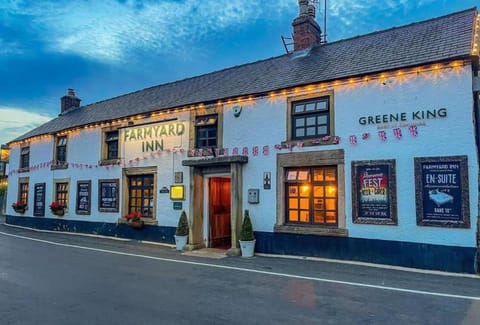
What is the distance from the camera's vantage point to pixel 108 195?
50.9 feet

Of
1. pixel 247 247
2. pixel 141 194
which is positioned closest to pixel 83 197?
pixel 141 194

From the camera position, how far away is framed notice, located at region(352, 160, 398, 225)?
362 inches

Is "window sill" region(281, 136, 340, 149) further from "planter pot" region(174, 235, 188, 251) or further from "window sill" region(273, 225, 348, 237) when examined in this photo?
"planter pot" region(174, 235, 188, 251)

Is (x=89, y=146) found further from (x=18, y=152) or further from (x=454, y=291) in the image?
(x=454, y=291)

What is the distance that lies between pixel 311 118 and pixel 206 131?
3931 mm

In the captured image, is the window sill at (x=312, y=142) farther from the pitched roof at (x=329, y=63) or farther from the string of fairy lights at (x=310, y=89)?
the pitched roof at (x=329, y=63)

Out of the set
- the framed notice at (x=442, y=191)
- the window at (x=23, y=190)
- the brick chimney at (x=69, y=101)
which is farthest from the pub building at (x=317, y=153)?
the brick chimney at (x=69, y=101)

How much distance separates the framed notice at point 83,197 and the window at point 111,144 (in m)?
1.69

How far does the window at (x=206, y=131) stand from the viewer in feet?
41.6

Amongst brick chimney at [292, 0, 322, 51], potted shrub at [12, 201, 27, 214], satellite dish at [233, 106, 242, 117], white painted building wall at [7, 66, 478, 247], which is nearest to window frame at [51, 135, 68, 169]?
potted shrub at [12, 201, 27, 214]

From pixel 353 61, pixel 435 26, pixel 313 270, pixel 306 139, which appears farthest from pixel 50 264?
pixel 435 26

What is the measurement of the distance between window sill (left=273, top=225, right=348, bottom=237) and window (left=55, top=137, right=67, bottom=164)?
12164mm

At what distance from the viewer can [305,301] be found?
19.9 feet

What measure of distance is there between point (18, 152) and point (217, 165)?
15279 mm
